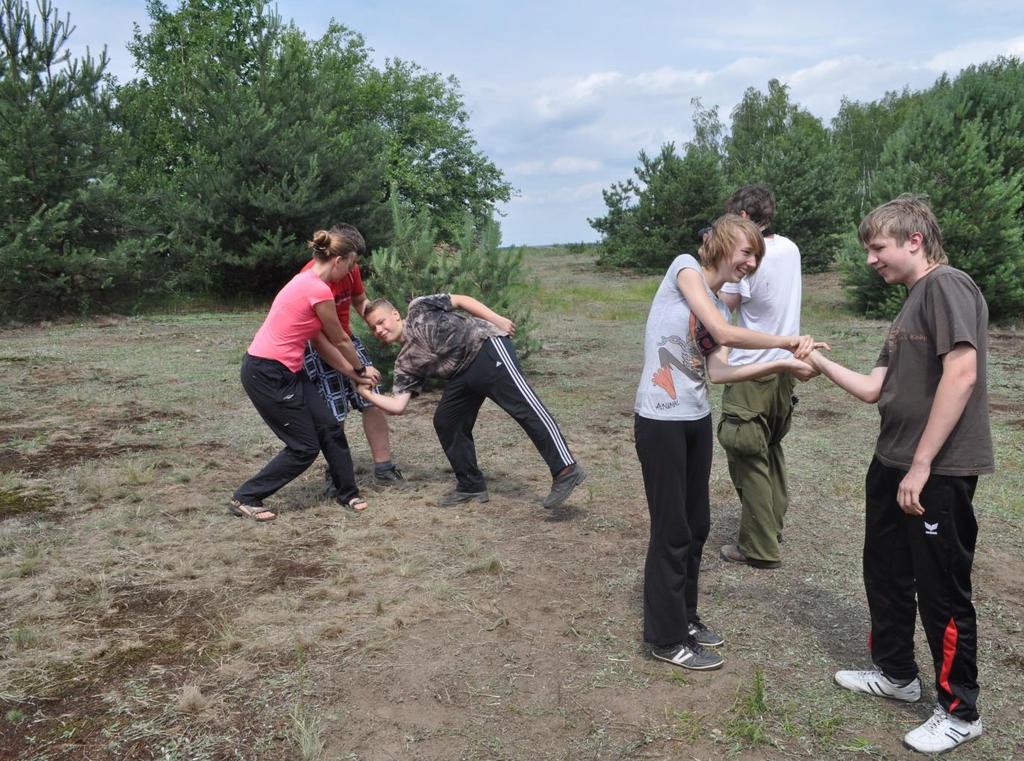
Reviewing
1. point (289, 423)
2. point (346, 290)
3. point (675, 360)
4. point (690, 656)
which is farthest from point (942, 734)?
point (346, 290)

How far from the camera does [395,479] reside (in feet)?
19.5

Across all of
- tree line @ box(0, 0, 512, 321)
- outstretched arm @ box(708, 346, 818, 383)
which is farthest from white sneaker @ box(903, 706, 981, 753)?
tree line @ box(0, 0, 512, 321)

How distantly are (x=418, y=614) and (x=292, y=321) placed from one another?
78.9 inches

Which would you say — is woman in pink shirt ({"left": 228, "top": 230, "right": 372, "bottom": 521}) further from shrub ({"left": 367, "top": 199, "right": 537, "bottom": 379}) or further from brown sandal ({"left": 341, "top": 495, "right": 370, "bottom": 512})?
shrub ({"left": 367, "top": 199, "right": 537, "bottom": 379})

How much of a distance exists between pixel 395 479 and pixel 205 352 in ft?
23.9

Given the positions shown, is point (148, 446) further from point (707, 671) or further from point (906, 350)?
point (906, 350)

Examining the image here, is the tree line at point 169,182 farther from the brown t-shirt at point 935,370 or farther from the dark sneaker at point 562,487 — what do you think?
the brown t-shirt at point 935,370

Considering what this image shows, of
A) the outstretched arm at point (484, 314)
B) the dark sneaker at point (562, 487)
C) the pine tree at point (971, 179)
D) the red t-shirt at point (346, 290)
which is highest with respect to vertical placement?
the pine tree at point (971, 179)

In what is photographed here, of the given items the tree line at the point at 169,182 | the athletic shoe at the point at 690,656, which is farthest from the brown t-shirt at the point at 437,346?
the tree line at the point at 169,182

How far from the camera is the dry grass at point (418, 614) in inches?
113

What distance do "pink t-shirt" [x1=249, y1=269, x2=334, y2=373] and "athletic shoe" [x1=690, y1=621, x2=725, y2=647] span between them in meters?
2.75

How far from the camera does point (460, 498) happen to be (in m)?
5.46

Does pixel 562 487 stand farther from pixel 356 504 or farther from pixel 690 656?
pixel 690 656

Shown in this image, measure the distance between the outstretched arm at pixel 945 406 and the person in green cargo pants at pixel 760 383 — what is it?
55.0 inches
